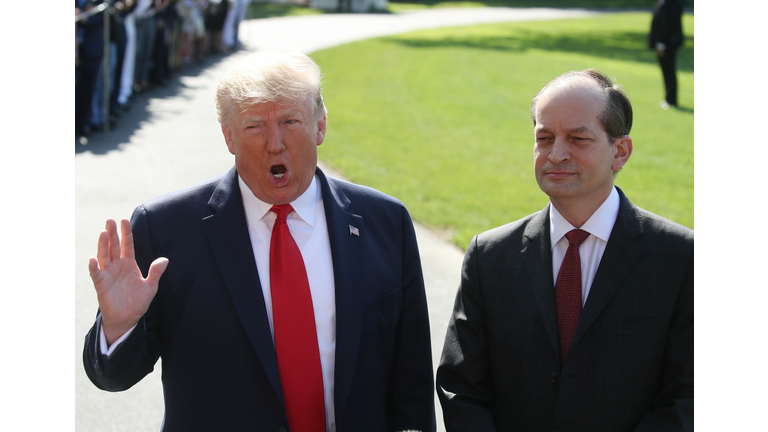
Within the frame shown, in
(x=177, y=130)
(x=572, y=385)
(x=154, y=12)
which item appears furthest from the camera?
(x=154, y=12)

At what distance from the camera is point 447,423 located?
3.08 metres

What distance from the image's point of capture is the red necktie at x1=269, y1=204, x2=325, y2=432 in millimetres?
2951

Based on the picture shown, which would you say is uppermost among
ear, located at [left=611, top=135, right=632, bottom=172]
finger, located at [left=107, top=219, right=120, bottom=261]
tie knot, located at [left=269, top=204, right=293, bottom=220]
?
ear, located at [left=611, top=135, right=632, bottom=172]

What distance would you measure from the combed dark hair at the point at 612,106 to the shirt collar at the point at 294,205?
978 mm

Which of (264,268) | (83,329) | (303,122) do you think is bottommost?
(83,329)

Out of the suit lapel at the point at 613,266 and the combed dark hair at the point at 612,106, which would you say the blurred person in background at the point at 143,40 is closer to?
the combed dark hair at the point at 612,106

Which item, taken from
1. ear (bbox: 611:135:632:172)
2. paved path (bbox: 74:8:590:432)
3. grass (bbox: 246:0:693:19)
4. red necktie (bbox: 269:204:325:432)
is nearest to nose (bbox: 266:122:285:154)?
red necktie (bbox: 269:204:325:432)

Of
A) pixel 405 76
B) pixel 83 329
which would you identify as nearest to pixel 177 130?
pixel 83 329

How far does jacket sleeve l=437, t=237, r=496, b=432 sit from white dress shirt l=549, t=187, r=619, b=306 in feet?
1.02

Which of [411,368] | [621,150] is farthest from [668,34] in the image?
[411,368]

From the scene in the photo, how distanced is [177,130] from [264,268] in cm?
1097

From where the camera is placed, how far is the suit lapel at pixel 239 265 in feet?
9.51

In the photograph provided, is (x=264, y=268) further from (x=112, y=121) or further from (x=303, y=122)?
(x=112, y=121)

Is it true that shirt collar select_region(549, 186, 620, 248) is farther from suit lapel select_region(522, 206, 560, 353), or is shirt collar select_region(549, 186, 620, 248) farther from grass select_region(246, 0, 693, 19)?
grass select_region(246, 0, 693, 19)
